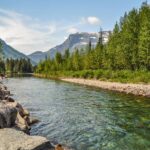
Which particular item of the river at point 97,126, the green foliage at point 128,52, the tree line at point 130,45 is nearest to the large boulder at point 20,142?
the river at point 97,126

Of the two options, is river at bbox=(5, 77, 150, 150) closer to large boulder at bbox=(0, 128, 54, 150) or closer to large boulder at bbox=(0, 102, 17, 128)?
large boulder at bbox=(0, 102, 17, 128)

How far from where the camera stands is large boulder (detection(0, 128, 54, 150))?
1559cm

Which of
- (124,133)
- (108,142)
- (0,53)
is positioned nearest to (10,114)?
(108,142)

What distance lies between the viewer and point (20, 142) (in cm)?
1616

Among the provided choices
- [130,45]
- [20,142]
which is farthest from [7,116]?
[130,45]

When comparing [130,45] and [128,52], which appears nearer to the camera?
[130,45]

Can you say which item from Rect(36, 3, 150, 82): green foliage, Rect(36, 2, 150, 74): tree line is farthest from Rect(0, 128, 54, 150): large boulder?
Rect(36, 2, 150, 74): tree line

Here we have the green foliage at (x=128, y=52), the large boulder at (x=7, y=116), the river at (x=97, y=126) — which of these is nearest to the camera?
the large boulder at (x=7, y=116)

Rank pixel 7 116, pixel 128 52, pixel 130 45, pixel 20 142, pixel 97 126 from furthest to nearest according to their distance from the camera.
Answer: pixel 128 52 < pixel 130 45 < pixel 97 126 < pixel 7 116 < pixel 20 142

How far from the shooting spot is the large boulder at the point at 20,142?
15.6m

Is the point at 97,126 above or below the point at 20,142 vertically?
below

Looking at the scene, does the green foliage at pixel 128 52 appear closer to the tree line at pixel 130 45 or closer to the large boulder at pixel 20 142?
the tree line at pixel 130 45

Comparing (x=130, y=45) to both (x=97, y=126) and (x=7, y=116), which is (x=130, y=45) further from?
(x=7, y=116)

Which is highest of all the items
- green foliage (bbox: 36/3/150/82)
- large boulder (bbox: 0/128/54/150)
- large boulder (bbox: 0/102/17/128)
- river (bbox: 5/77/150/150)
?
green foliage (bbox: 36/3/150/82)
